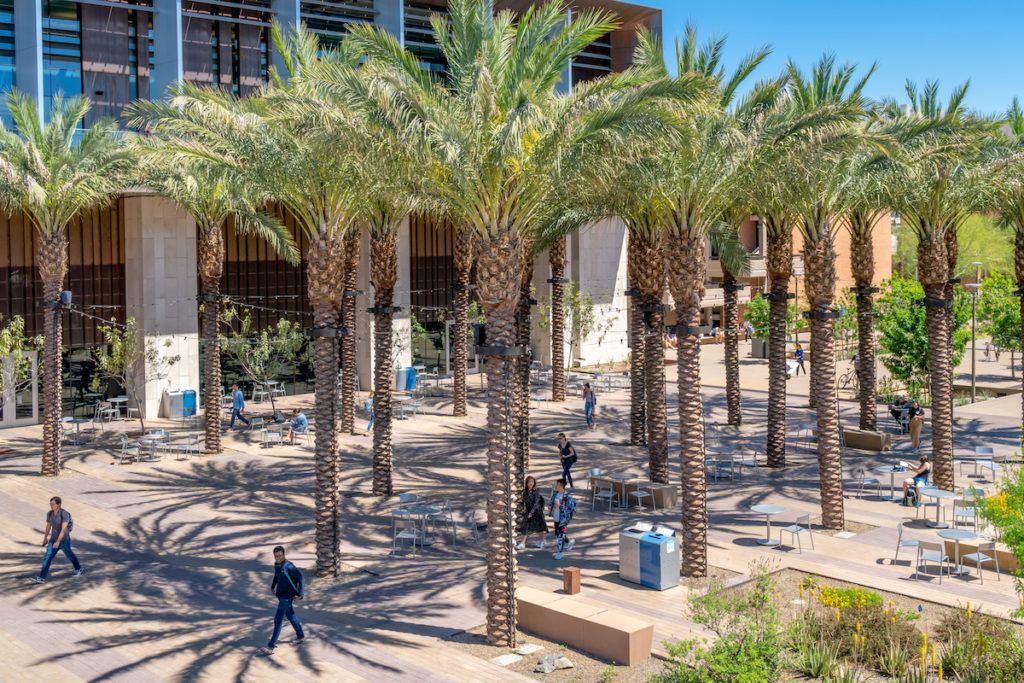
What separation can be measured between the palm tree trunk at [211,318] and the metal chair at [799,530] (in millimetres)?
14478

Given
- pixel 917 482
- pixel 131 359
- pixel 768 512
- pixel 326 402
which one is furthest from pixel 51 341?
pixel 917 482

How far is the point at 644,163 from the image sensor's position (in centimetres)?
1772

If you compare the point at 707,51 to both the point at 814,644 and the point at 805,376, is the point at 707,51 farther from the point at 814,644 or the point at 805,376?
the point at 805,376

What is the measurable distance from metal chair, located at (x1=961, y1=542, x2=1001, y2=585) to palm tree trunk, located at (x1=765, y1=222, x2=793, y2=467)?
819cm

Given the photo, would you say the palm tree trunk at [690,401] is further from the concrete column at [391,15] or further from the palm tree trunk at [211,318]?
the concrete column at [391,15]

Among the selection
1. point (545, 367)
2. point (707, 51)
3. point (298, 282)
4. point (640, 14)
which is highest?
point (640, 14)

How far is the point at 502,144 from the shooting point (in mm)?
14781

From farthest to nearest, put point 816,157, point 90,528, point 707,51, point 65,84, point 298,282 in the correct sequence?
point 298,282
point 65,84
point 707,51
point 90,528
point 816,157

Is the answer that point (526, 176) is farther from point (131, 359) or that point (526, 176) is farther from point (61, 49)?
point (61, 49)

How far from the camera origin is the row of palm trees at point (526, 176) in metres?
15.4

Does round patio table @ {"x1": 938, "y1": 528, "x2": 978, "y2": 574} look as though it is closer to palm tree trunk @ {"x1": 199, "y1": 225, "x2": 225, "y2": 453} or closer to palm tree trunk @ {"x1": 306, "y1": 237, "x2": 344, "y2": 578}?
palm tree trunk @ {"x1": 306, "y1": 237, "x2": 344, "y2": 578}

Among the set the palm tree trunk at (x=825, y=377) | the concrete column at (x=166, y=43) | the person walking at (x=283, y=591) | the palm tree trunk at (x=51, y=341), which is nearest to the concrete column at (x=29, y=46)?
the concrete column at (x=166, y=43)

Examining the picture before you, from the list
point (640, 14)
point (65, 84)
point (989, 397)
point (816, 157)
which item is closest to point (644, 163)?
point (816, 157)

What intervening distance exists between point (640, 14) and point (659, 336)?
3000cm
